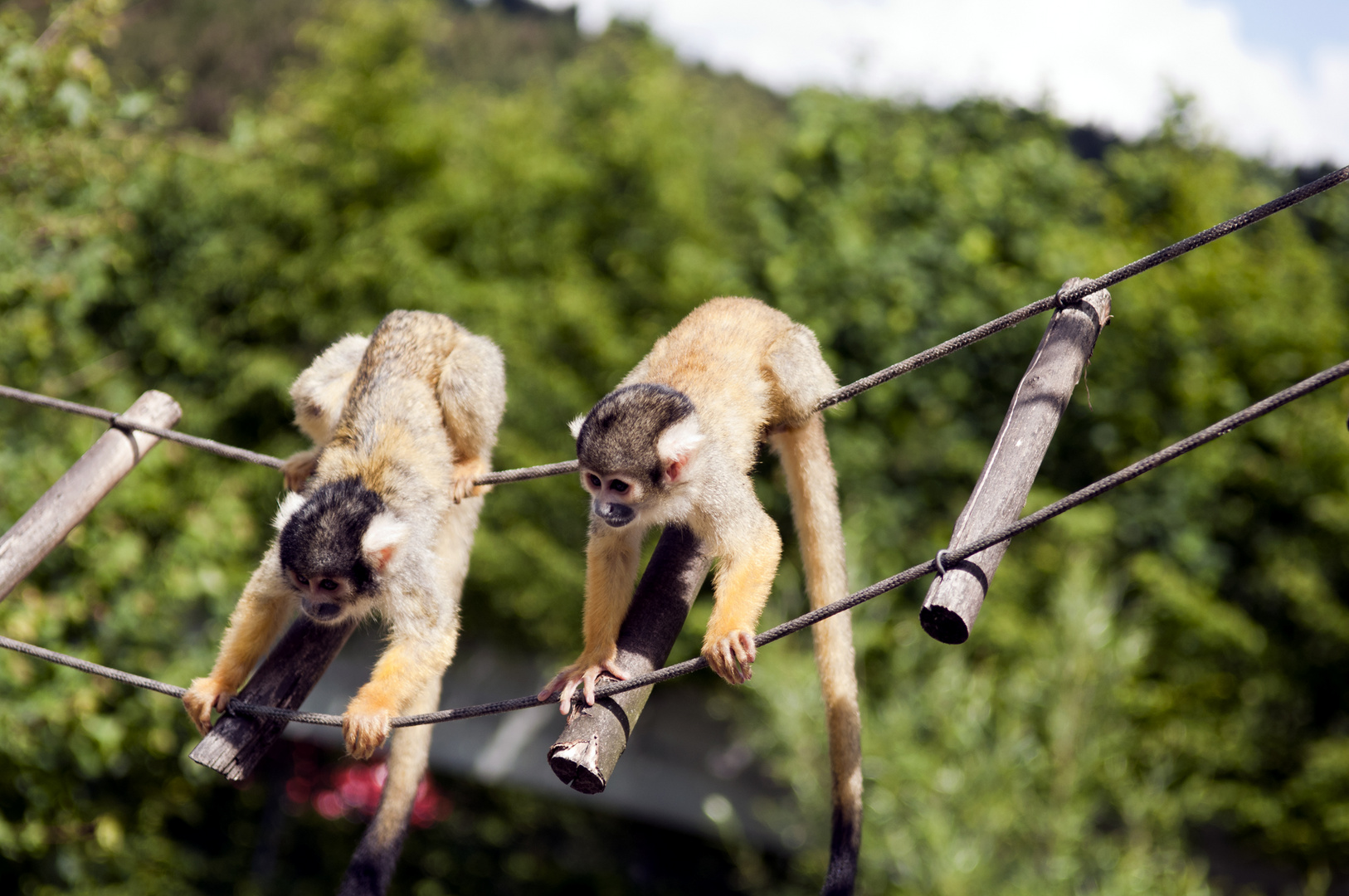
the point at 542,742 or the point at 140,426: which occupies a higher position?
the point at 542,742

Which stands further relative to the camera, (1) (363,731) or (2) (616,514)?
(2) (616,514)

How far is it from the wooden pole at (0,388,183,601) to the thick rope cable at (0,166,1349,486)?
7 centimetres

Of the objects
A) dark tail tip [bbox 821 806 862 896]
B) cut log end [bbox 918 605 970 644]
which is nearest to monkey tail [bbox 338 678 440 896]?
dark tail tip [bbox 821 806 862 896]

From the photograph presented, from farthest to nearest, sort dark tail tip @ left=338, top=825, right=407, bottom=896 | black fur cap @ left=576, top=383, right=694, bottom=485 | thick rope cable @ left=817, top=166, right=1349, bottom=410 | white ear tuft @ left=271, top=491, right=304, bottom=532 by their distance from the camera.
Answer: white ear tuft @ left=271, top=491, right=304, bottom=532, black fur cap @ left=576, top=383, right=694, bottom=485, dark tail tip @ left=338, top=825, right=407, bottom=896, thick rope cable @ left=817, top=166, right=1349, bottom=410

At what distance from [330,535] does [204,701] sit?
22.5 inches

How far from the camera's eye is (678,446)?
267 centimetres

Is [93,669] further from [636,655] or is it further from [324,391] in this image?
[324,391]

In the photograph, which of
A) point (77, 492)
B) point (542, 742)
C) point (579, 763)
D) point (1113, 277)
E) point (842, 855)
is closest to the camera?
point (579, 763)

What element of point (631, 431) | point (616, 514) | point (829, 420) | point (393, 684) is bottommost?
point (393, 684)

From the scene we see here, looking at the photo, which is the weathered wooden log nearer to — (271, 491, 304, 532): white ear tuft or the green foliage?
(271, 491, 304, 532): white ear tuft

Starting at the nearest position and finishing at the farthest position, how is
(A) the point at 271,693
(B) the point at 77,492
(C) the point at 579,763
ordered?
1. (C) the point at 579,763
2. (A) the point at 271,693
3. (B) the point at 77,492

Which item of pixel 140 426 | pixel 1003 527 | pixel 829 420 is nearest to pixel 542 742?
pixel 829 420

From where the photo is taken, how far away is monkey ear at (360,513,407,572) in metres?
2.76

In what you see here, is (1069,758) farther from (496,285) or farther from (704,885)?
(496,285)
